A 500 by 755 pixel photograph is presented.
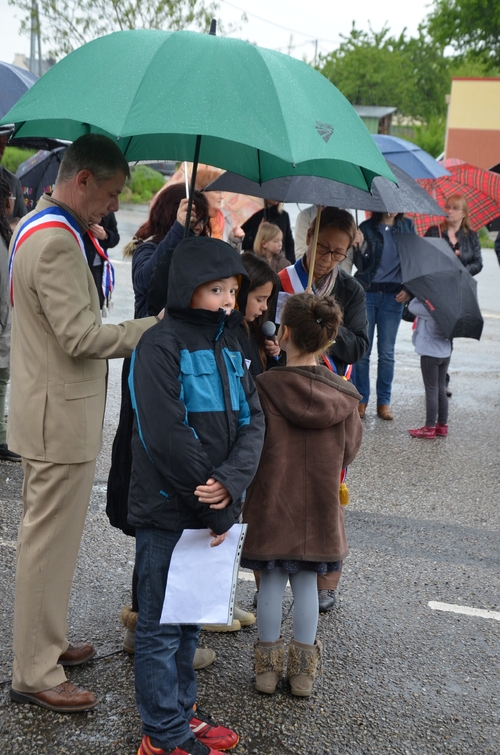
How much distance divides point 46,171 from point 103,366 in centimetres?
536

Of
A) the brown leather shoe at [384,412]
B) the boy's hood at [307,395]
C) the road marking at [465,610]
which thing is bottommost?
the road marking at [465,610]

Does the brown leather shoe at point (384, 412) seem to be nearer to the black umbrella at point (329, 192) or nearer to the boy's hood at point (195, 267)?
the black umbrella at point (329, 192)

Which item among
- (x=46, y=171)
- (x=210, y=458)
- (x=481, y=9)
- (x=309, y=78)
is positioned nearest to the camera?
(x=210, y=458)

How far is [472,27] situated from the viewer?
118 ft

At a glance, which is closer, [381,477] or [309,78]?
[309,78]

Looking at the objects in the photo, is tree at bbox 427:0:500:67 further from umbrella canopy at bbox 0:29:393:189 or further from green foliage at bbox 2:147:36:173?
umbrella canopy at bbox 0:29:393:189

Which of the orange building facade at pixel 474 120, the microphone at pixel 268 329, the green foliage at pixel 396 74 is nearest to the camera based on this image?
the microphone at pixel 268 329

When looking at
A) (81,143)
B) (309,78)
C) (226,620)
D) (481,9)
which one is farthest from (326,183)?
(481,9)

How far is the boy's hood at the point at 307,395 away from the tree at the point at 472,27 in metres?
36.2

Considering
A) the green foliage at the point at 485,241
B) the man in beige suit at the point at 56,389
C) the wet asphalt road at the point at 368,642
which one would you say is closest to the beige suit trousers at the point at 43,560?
the man in beige suit at the point at 56,389

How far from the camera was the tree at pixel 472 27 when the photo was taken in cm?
3519

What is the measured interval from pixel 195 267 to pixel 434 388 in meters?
4.75

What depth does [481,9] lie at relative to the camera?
35.2 metres

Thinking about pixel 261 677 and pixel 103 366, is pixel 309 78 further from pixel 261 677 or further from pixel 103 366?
pixel 261 677
